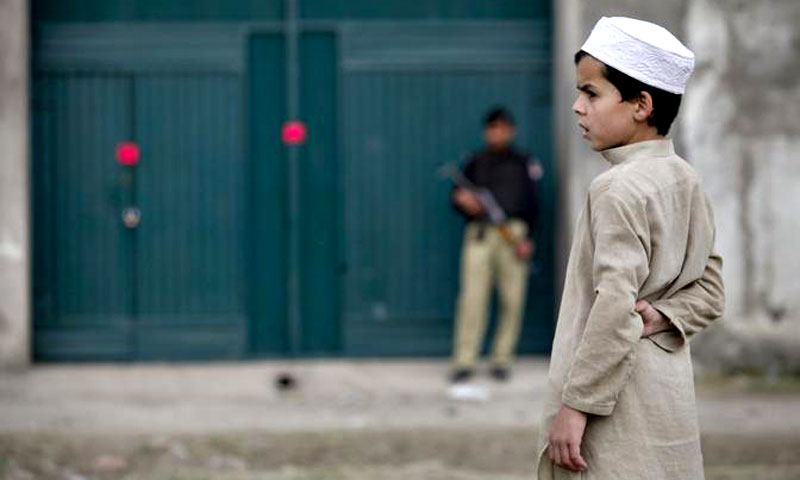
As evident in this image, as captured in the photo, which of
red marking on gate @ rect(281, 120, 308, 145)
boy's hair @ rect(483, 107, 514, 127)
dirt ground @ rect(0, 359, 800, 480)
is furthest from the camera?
red marking on gate @ rect(281, 120, 308, 145)

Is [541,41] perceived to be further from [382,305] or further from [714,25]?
[382,305]

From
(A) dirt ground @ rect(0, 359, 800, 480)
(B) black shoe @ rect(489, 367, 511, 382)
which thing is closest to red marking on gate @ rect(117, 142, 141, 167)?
(A) dirt ground @ rect(0, 359, 800, 480)

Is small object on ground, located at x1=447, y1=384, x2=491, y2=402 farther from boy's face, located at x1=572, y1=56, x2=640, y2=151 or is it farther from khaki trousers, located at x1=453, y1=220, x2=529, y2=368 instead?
boy's face, located at x1=572, y1=56, x2=640, y2=151

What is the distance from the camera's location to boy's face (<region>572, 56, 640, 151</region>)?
3.57 metres

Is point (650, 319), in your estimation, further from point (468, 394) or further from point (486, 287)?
point (486, 287)

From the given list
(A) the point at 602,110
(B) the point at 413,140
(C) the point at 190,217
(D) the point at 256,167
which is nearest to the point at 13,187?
(C) the point at 190,217

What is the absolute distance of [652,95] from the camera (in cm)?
356

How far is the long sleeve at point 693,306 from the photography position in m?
3.60

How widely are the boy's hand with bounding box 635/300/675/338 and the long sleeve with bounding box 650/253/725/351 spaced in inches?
0.5

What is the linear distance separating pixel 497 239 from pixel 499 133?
0.74 meters

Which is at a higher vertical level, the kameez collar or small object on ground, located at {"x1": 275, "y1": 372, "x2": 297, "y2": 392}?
the kameez collar

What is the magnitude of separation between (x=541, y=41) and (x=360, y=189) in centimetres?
170

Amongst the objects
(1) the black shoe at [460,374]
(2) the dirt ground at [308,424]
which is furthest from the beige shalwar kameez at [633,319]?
(1) the black shoe at [460,374]

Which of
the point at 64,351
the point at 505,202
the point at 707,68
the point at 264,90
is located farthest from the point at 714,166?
the point at 64,351
